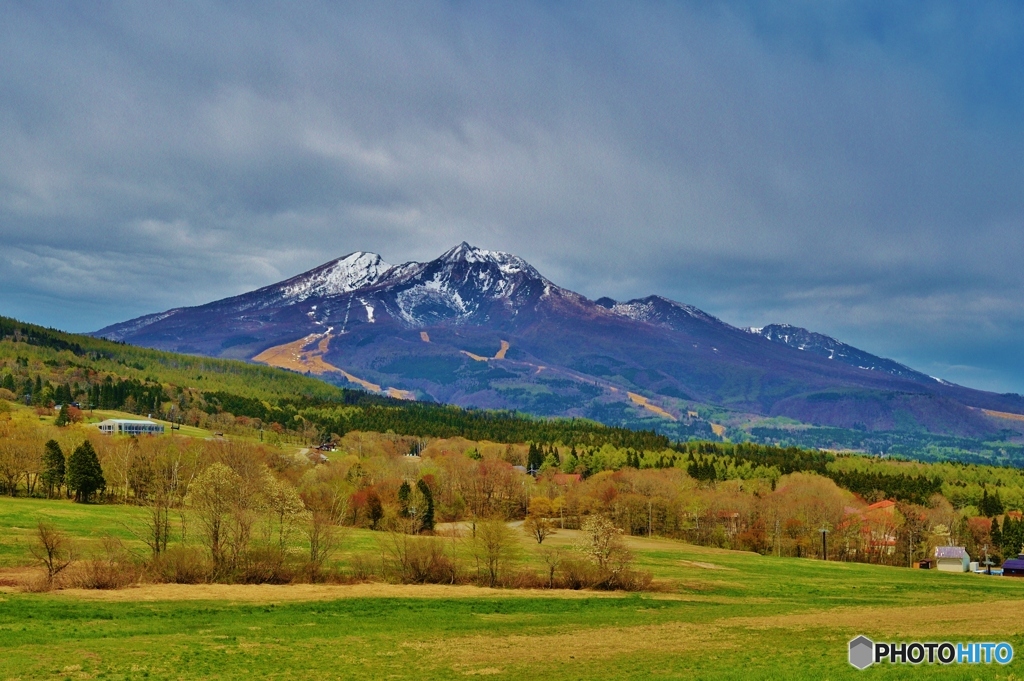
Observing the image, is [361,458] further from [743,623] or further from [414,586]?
[743,623]

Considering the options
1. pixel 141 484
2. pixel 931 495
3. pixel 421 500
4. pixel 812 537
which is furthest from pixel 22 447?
pixel 931 495

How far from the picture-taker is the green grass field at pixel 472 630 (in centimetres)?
3456

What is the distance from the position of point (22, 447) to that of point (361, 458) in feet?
208

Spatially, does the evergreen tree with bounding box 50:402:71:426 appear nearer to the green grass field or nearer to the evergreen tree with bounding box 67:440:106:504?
the evergreen tree with bounding box 67:440:106:504

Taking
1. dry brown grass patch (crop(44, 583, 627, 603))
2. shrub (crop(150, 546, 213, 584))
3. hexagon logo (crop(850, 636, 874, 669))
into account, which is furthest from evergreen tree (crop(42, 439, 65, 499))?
hexagon logo (crop(850, 636, 874, 669))

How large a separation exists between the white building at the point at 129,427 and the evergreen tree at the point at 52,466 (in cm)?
6174

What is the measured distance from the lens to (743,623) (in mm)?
49500

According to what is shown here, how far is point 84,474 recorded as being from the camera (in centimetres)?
10100

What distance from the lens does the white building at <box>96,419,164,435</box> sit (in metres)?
168

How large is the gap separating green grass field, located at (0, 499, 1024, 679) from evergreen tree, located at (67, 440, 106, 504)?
100ft

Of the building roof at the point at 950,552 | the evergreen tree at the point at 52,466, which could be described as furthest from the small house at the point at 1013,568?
the evergreen tree at the point at 52,466

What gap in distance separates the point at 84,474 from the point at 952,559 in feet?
395

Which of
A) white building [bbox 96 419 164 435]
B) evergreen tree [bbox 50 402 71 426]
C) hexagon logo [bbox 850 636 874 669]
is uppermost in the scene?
evergreen tree [bbox 50 402 71 426]

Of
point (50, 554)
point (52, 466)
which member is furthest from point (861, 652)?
point (52, 466)
